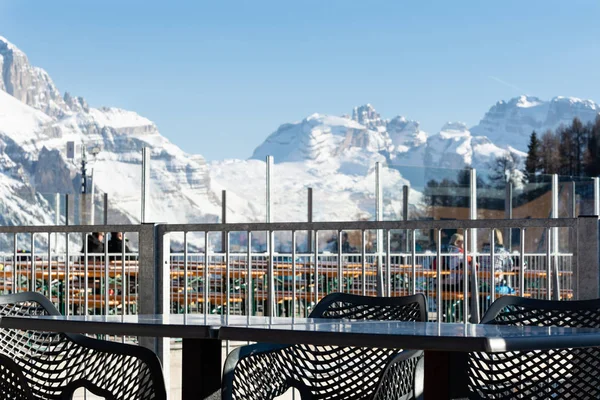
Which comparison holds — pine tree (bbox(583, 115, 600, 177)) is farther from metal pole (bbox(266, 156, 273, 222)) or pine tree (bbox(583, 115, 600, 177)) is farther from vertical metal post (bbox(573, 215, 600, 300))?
vertical metal post (bbox(573, 215, 600, 300))

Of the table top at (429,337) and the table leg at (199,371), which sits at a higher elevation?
the table top at (429,337)

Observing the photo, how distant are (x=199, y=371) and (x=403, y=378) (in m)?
0.65

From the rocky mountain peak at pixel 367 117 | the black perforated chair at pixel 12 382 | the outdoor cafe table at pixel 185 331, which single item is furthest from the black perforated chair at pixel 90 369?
the rocky mountain peak at pixel 367 117

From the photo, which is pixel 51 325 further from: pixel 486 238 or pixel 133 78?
pixel 133 78

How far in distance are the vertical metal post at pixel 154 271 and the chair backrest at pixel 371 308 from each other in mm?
1662

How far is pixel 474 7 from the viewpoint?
55.4 metres

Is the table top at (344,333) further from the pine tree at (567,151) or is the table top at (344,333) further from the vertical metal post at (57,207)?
the pine tree at (567,151)

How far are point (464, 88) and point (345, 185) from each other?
977 cm

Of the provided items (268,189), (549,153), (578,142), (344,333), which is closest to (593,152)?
(578,142)

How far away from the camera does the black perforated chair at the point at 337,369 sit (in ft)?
9.04

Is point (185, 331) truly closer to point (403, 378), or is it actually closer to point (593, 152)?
point (403, 378)

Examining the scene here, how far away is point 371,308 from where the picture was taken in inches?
134

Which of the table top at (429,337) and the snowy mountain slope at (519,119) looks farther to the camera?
the snowy mountain slope at (519,119)

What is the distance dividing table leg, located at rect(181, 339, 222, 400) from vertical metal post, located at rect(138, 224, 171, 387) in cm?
227
